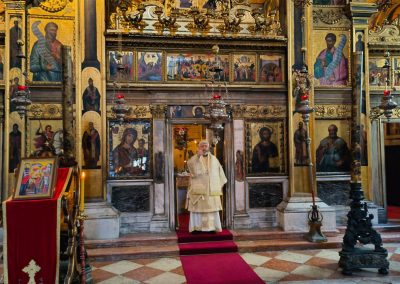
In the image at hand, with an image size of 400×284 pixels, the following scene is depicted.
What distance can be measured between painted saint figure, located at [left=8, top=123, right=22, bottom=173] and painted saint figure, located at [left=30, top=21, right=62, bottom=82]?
117 centimetres

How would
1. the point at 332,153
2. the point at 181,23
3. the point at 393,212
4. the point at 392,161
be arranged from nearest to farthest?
1. the point at 181,23
2. the point at 332,153
3. the point at 393,212
4. the point at 392,161

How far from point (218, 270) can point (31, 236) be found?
3.03m

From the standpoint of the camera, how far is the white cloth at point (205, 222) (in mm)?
7617

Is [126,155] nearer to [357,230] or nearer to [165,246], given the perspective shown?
[165,246]

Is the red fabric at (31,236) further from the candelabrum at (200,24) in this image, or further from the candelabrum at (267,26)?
the candelabrum at (267,26)

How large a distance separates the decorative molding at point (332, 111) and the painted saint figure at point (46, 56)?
19.4 ft

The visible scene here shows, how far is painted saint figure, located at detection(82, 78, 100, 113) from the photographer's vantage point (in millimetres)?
7633

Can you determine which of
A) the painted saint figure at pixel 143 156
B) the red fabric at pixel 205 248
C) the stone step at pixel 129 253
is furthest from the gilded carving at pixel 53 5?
Result: the red fabric at pixel 205 248

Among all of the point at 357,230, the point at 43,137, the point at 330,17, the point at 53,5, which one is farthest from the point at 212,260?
the point at 330,17

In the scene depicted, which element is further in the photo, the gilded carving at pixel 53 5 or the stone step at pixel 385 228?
the stone step at pixel 385 228

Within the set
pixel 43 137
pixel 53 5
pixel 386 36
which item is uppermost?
pixel 53 5

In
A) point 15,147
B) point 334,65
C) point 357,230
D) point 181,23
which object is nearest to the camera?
point 357,230

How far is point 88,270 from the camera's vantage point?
538 centimetres

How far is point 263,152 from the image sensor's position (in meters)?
8.45
